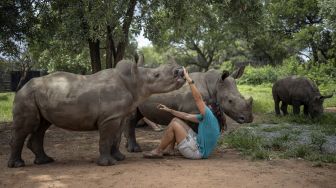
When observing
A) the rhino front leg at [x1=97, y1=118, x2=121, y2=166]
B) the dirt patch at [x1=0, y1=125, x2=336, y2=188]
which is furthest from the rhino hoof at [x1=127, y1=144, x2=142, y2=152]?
the rhino front leg at [x1=97, y1=118, x2=121, y2=166]

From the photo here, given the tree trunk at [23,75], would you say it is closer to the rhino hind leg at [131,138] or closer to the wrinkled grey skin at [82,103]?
the rhino hind leg at [131,138]

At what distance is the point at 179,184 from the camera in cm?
538

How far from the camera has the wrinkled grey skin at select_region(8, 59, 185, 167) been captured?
659 centimetres

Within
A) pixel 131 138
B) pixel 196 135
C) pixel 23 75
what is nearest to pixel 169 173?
pixel 196 135

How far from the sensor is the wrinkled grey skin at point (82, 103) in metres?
6.59

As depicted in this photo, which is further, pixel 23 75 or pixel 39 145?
pixel 23 75

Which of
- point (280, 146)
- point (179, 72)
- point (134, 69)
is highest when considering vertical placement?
point (134, 69)

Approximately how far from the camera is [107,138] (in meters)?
6.68

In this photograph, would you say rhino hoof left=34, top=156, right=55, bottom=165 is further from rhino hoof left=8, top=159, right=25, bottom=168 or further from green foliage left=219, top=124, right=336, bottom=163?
green foliage left=219, top=124, right=336, bottom=163

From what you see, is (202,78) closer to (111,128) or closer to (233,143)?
(233,143)

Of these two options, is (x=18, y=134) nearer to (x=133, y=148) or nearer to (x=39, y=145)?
(x=39, y=145)

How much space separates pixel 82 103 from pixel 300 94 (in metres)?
9.20

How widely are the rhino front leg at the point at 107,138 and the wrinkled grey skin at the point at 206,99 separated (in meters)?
1.63

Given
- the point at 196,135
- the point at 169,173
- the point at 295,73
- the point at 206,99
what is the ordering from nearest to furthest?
the point at 169,173, the point at 196,135, the point at 206,99, the point at 295,73
